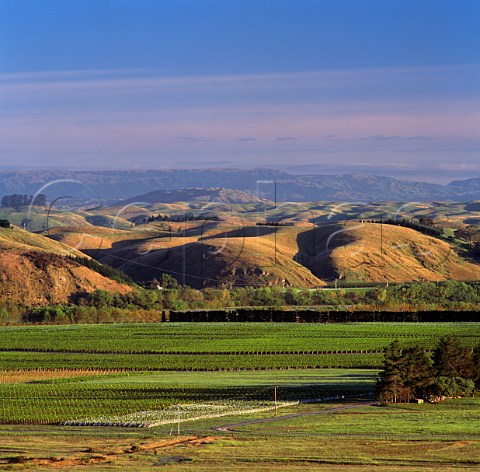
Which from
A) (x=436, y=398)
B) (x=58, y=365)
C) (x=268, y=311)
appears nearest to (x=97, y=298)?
(x=268, y=311)

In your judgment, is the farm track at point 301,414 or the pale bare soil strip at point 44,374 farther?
the pale bare soil strip at point 44,374

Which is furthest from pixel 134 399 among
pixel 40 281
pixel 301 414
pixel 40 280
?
pixel 40 280

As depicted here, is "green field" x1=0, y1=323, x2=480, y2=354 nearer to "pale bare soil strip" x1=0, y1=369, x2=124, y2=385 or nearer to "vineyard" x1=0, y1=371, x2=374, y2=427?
"pale bare soil strip" x1=0, y1=369, x2=124, y2=385

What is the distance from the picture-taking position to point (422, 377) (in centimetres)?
8444

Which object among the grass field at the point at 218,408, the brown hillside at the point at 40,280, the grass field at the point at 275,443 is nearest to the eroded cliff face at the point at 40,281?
the brown hillside at the point at 40,280

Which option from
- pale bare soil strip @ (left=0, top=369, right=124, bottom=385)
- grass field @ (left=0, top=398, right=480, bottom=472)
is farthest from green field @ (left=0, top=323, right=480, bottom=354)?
grass field @ (left=0, top=398, right=480, bottom=472)

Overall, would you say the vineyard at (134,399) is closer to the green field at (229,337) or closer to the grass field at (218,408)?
the grass field at (218,408)

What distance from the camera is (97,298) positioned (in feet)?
616

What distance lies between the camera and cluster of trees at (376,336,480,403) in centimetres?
8312

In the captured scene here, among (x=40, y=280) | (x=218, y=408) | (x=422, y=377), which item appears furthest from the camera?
(x=40, y=280)

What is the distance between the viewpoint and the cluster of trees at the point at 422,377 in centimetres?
8312

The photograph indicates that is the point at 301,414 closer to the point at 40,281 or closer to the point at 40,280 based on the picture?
the point at 40,281

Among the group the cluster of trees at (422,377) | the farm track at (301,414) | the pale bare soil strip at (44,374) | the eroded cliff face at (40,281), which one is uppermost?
the eroded cliff face at (40,281)

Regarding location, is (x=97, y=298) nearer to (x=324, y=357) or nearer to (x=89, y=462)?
(x=324, y=357)
